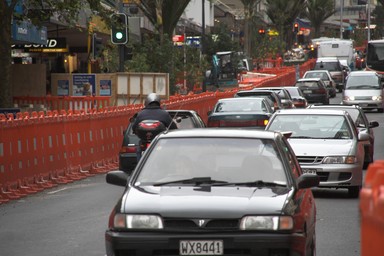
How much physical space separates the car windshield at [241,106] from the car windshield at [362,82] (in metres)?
20.1

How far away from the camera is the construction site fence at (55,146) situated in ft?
62.1

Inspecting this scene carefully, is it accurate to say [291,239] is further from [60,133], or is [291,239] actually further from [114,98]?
[114,98]

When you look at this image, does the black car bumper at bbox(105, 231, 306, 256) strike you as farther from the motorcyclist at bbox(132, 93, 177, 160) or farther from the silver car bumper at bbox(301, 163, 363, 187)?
the motorcyclist at bbox(132, 93, 177, 160)

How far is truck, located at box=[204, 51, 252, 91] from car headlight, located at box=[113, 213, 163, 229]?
6059cm

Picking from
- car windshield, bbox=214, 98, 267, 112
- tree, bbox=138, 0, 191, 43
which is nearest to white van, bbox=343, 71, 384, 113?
tree, bbox=138, 0, 191, 43

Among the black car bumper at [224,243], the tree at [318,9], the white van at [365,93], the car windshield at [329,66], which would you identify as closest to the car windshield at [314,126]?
the black car bumper at [224,243]

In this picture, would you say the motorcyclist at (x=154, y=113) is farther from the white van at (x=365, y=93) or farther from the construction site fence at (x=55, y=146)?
the white van at (x=365, y=93)

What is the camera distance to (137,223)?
884 cm

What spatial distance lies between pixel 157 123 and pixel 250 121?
10.4 metres

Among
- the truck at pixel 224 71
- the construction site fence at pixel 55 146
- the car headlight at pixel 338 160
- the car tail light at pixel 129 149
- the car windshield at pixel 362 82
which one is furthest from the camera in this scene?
the truck at pixel 224 71

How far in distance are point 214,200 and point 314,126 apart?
1006 centimetres

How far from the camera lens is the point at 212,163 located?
978 cm

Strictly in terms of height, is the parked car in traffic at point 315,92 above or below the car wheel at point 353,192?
below

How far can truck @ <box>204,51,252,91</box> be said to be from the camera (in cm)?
7106
